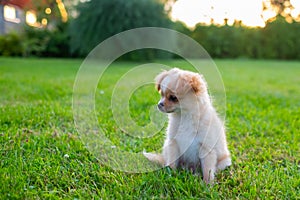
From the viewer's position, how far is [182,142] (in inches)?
83.5

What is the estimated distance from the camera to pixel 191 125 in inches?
82.2

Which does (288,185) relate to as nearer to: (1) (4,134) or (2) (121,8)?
(1) (4,134)

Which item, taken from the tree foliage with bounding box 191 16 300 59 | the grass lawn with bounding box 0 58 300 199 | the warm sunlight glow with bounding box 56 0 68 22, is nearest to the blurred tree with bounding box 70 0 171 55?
the warm sunlight glow with bounding box 56 0 68 22

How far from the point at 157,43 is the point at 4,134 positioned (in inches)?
419

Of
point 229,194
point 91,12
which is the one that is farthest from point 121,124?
point 91,12

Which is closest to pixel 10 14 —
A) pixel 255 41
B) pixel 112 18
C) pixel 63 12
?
pixel 63 12

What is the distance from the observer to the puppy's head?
2.00m

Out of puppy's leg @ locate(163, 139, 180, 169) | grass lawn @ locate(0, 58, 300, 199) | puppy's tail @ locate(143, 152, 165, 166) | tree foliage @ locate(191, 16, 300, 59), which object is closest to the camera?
grass lawn @ locate(0, 58, 300, 199)

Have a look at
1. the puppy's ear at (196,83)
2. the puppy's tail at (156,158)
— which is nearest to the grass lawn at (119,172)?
the puppy's tail at (156,158)

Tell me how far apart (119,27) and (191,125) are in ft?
37.7

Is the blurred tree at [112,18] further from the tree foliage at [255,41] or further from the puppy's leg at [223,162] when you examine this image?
the puppy's leg at [223,162]

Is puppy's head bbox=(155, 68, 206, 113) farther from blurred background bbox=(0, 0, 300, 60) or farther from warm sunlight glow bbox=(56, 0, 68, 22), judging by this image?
warm sunlight glow bbox=(56, 0, 68, 22)

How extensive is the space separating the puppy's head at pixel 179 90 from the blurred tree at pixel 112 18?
37.2ft

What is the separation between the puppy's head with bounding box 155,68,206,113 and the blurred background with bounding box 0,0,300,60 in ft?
10.9
